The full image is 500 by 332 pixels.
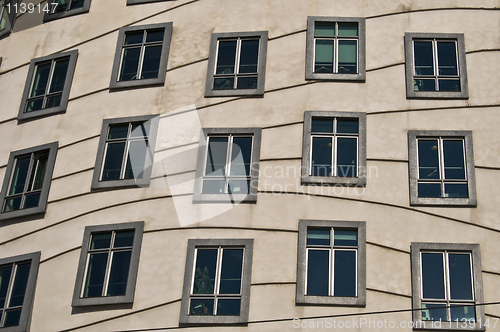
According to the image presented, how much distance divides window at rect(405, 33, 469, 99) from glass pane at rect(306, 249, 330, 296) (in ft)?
17.2

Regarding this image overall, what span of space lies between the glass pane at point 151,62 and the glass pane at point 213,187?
419cm

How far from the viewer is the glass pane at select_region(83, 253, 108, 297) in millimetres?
19469

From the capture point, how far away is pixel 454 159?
19766mm

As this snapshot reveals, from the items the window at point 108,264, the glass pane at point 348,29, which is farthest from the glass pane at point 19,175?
the glass pane at point 348,29

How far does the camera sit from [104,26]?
2398cm

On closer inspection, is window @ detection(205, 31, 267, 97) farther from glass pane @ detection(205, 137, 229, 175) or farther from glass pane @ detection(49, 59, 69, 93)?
glass pane @ detection(49, 59, 69, 93)

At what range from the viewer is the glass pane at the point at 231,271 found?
18703 millimetres

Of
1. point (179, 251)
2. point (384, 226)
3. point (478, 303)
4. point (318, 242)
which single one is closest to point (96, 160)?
point (179, 251)

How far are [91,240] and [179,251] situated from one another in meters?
2.62

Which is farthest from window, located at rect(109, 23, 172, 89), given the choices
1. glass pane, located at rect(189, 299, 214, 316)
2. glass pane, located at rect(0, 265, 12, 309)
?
glass pane, located at rect(189, 299, 214, 316)

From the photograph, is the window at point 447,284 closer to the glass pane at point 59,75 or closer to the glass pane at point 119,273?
the glass pane at point 119,273

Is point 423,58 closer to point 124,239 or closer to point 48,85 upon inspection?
point 124,239

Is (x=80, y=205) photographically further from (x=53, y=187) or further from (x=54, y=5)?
(x=54, y=5)

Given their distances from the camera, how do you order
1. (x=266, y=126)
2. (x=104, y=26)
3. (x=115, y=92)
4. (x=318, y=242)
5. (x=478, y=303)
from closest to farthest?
(x=478, y=303), (x=318, y=242), (x=266, y=126), (x=115, y=92), (x=104, y=26)
